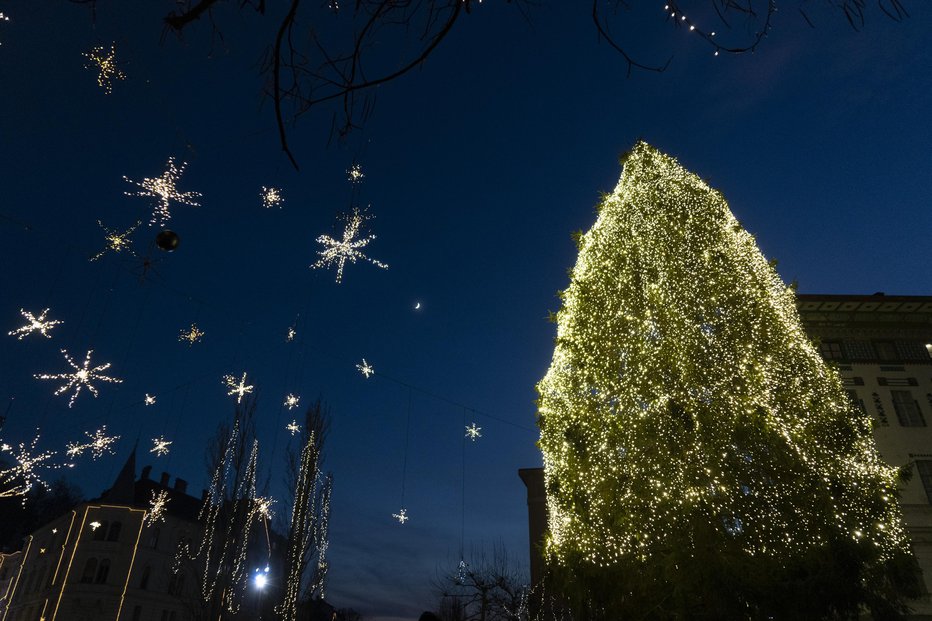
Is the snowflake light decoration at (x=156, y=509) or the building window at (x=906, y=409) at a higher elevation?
the building window at (x=906, y=409)

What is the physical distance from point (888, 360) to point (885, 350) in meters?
0.54

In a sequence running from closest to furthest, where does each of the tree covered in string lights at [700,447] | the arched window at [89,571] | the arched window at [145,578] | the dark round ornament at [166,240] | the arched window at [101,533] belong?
the dark round ornament at [166,240] → the tree covered in string lights at [700,447] → the arched window at [89,571] → the arched window at [101,533] → the arched window at [145,578]

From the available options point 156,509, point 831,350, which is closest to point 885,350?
point 831,350

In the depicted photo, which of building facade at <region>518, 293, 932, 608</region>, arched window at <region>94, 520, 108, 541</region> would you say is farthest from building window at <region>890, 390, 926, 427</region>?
arched window at <region>94, 520, 108, 541</region>

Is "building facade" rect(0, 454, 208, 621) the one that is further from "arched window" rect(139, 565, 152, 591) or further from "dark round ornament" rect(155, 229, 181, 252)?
"dark round ornament" rect(155, 229, 181, 252)

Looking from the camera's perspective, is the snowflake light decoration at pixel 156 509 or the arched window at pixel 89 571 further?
the snowflake light decoration at pixel 156 509

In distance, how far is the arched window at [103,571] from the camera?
33.8 metres

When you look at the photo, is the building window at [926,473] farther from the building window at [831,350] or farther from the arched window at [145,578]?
the arched window at [145,578]

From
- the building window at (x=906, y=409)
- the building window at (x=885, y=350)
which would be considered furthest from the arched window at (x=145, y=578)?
the building window at (x=885, y=350)

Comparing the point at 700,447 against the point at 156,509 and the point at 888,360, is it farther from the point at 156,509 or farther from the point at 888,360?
the point at 156,509

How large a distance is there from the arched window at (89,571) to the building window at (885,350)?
46607 mm

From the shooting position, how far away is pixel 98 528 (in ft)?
115

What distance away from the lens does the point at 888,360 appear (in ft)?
72.1

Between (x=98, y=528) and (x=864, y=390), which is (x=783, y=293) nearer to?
(x=864, y=390)
